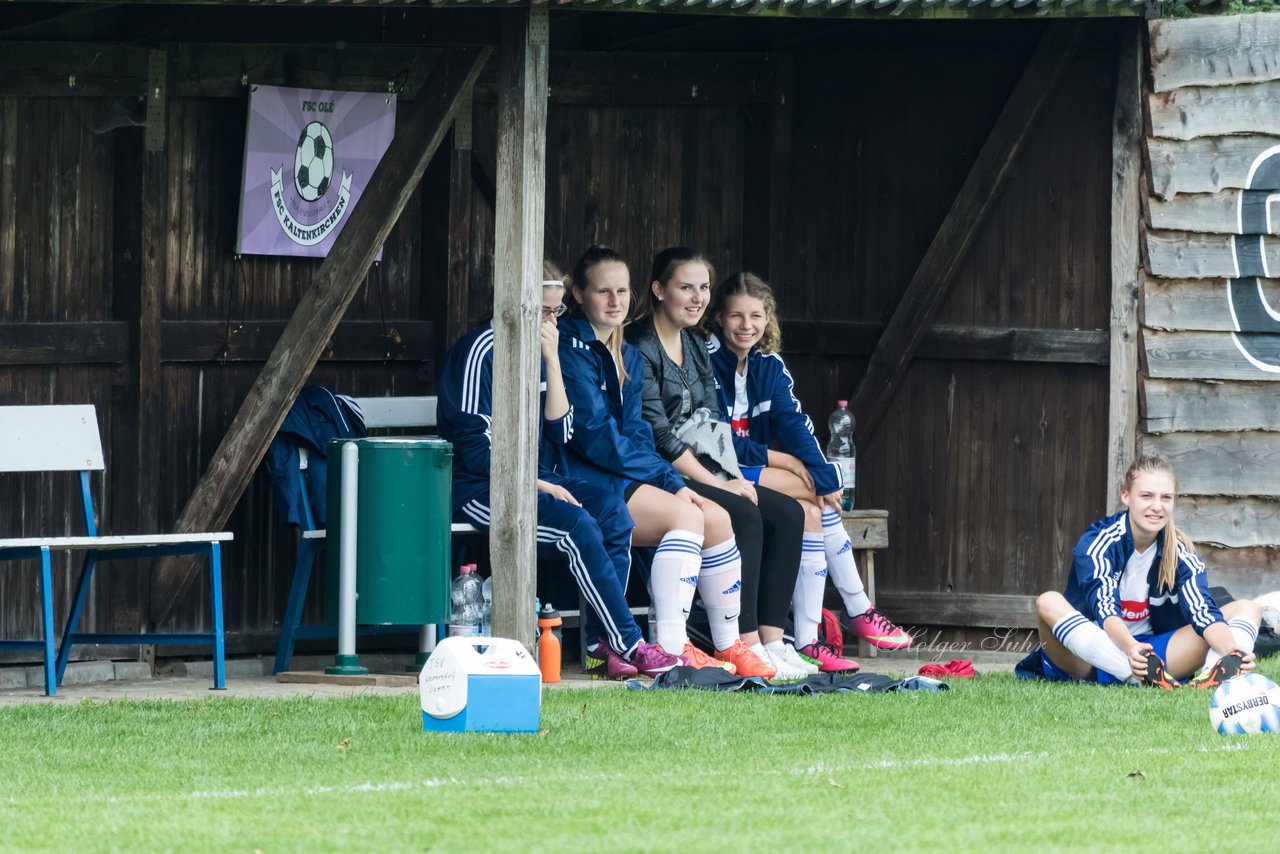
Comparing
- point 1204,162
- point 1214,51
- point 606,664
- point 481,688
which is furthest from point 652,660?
point 1214,51

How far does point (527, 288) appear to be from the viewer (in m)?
8.10

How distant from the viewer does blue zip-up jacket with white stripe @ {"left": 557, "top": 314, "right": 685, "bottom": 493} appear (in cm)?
879

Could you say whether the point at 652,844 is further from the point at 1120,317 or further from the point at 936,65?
the point at 936,65

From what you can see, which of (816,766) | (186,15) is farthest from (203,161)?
(816,766)

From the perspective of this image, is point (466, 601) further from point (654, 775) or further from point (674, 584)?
point (654, 775)

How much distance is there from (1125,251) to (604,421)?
2264 mm

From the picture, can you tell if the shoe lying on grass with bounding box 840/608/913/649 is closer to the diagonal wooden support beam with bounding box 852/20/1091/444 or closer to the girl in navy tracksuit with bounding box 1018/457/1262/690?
the diagonal wooden support beam with bounding box 852/20/1091/444

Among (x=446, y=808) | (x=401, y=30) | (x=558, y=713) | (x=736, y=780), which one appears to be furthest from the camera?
(x=401, y=30)

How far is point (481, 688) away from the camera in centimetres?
667

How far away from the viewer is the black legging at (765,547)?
8.85 metres

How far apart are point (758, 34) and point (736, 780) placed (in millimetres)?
5387

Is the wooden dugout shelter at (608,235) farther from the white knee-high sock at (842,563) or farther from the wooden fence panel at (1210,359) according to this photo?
the white knee-high sock at (842,563)

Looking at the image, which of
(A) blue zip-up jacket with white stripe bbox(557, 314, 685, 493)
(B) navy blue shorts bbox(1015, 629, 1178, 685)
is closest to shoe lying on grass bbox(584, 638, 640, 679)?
(A) blue zip-up jacket with white stripe bbox(557, 314, 685, 493)

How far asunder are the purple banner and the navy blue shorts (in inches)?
132
